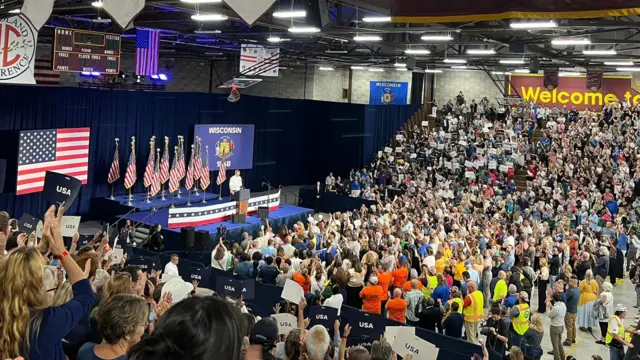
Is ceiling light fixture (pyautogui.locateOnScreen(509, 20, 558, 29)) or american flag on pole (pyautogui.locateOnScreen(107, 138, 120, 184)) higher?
ceiling light fixture (pyautogui.locateOnScreen(509, 20, 558, 29))

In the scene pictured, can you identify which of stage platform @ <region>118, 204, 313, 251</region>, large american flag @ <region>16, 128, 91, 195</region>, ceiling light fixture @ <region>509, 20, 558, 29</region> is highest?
ceiling light fixture @ <region>509, 20, 558, 29</region>

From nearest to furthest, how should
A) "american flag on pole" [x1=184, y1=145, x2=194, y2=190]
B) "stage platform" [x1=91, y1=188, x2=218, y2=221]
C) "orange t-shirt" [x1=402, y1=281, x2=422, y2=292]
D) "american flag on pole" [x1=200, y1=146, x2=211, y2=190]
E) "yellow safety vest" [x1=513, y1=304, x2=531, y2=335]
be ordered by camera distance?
1. "yellow safety vest" [x1=513, y1=304, x2=531, y2=335]
2. "orange t-shirt" [x1=402, y1=281, x2=422, y2=292]
3. "stage platform" [x1=91, y1=188, x2=218, y2=221]
4. "american flag on pole" [x1=184, y1=145, x2=194, y2=190]
5. "american flag on pole" [x1=200, y1=146, x2=211, y2=190]

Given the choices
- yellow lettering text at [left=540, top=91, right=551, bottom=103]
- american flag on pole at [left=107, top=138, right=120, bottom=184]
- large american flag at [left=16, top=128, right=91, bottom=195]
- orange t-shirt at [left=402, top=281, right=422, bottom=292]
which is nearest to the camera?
orange t-shirt at [left=402, top=281, right=422, bottom=292]

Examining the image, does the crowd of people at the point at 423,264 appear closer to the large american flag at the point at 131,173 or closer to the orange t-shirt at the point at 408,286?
the orange t-shirt at the point at 408,286

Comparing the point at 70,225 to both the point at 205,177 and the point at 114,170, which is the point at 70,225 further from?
the point at 205,177

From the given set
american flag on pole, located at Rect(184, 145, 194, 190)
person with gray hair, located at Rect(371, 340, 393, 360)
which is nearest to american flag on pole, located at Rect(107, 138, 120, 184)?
american flag on pole, located at Rect(184, 145, 194, 190)

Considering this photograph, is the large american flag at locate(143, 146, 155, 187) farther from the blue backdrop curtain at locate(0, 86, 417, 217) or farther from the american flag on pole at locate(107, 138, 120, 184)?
the blue backdrop curtain at locate(0, 86, 417, 217)

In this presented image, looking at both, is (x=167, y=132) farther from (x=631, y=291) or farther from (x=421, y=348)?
(x=421, y=348)

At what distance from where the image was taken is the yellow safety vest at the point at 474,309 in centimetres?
1209

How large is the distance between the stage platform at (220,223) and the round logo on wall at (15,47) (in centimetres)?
605

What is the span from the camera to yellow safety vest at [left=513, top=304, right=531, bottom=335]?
11.2 metres

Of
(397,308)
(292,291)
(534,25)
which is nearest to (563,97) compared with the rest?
(534,25)

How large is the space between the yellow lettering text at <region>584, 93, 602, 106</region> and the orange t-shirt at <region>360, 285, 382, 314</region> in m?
33.0

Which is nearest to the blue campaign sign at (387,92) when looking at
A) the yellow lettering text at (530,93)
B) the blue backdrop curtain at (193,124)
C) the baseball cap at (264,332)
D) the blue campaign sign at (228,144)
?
the blue backdrop curtain at (193,124)
